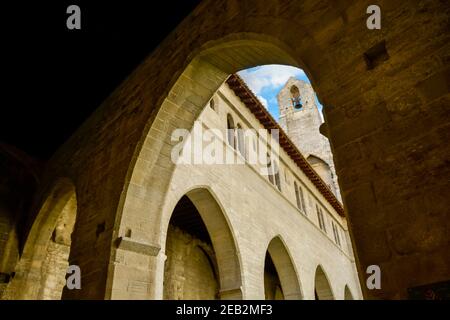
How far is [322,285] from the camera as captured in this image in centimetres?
1488

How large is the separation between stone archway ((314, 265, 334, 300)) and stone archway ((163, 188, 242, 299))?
4.99 metres

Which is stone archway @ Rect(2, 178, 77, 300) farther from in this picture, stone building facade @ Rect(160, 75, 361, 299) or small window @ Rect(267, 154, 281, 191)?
small window @ Rect(267, 154, 281, 191)

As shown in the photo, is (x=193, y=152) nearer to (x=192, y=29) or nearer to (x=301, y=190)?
(x=192, y=29)

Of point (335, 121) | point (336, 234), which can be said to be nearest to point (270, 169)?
point (336, 234)

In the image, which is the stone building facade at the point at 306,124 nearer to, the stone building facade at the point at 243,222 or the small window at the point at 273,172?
the stone building facade at the point at 243,222

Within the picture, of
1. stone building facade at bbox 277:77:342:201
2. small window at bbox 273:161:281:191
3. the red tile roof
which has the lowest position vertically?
small window at bbox 273:161:281:191

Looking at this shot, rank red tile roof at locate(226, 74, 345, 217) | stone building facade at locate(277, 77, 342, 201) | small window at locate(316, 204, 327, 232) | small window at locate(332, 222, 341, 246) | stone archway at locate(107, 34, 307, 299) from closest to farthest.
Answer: stone archway at locate(107, 34, 307, 299), red tile roof at locate(226, 74, 345, 217), small window at locate(316, 204, 327, 232), small window at locate(332, 222, 341, 246), stone building facade at locate(277, 77, 342, 201)

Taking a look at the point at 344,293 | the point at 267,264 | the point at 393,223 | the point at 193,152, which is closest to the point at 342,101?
the point at 393,223

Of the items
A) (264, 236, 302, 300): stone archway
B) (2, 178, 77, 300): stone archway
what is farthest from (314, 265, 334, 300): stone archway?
(2, 178, 77, 300): stone archway

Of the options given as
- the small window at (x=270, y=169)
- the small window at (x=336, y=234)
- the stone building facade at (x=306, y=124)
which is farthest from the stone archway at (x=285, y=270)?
the stone building facade at (x=306, y=124)

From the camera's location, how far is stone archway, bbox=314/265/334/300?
47.8 ft

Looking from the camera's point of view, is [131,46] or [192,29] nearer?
[192,29]
